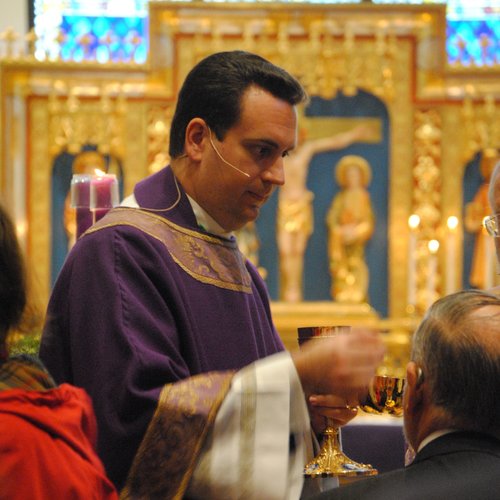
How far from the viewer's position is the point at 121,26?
31.2 feet

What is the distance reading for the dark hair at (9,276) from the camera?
77.0 inches

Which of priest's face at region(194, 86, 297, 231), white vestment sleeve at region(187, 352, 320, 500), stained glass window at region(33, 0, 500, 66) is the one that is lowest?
white vestment sleeve at region(187, 352, 320, 500)

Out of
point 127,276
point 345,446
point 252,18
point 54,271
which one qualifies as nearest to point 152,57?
point 252,18

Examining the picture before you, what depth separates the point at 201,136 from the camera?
298 cm

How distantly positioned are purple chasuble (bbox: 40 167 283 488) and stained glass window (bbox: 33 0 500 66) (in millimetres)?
6454

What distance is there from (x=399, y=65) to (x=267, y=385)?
6.78 metres

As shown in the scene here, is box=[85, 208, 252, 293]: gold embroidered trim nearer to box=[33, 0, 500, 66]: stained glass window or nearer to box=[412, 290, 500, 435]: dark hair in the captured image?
box=[412, 290, 500, 435]: dark hair

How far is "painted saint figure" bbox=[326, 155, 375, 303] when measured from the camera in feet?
28.7

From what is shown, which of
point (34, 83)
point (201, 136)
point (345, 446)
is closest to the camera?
point (201, 136)

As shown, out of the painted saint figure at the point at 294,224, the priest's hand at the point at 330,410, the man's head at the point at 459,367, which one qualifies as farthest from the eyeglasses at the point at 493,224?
the painted saint figure at the point at 294,224

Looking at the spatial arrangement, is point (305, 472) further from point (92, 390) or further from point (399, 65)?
point (399, 65)

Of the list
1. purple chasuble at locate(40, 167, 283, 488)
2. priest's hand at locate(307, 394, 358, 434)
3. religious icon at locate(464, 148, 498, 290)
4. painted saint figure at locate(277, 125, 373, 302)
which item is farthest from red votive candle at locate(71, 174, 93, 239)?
religious icon at locate(464, 148, 498, 290)

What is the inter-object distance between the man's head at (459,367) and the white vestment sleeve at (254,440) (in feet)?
1.21

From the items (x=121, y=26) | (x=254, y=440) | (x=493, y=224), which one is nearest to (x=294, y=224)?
(x=121, y=26)
